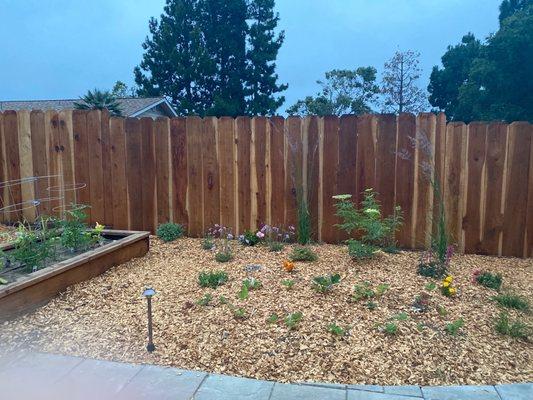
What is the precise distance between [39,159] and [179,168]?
2.00 m

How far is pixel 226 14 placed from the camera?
80.3 ft

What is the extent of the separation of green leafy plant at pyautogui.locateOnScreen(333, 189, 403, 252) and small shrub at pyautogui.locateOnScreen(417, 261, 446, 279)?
0.65 meters

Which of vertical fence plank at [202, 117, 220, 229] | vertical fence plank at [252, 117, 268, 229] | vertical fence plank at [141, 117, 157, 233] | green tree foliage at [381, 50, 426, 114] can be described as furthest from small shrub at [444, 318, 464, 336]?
green tree foliage at [381, 50, 426, 114]

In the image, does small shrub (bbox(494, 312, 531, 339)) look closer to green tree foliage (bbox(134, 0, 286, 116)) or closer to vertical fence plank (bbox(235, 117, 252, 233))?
vertical fence plank (bbox(235, 117, 252, 233))

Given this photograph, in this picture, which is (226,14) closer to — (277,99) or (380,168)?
(277,99)

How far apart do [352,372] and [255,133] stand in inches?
131

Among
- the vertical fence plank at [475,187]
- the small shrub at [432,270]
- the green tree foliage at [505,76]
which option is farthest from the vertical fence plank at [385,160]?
the green tree foliage at [505,76]

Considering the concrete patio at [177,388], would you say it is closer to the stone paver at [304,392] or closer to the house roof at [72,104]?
the stone paver at [304,392]

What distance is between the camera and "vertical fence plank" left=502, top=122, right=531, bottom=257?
15.5ft

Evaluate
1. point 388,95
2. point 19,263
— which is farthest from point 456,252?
point 388,95

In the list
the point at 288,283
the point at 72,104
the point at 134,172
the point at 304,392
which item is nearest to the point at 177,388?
the point at 304,392

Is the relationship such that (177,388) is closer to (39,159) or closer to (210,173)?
(210,173)

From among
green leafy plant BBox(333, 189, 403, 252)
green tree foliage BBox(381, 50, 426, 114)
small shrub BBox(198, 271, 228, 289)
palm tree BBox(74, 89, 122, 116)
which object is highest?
green tree foliage BBox(381, 50, 426, 114)

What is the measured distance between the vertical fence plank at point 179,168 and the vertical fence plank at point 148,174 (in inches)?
10.4
